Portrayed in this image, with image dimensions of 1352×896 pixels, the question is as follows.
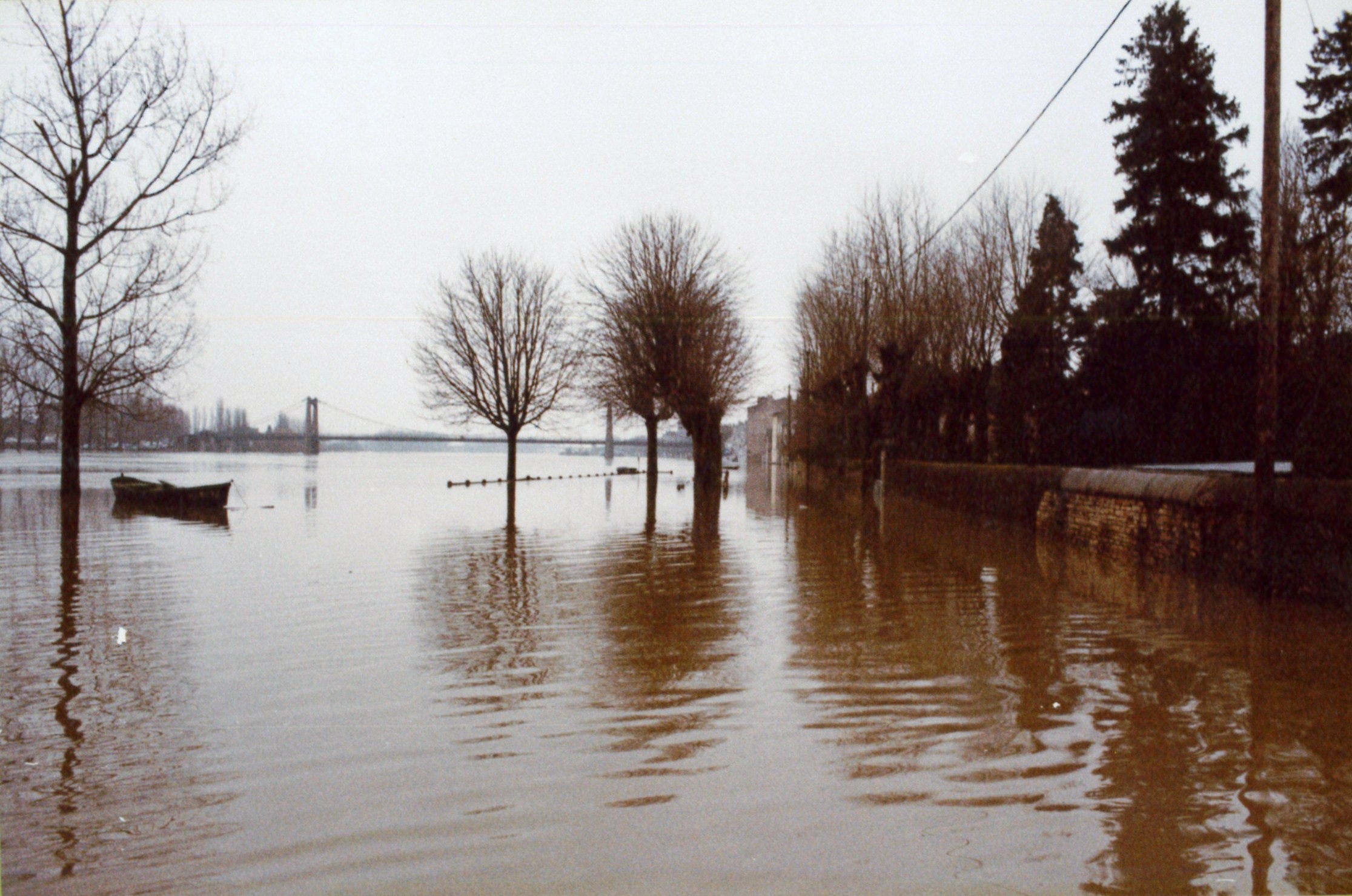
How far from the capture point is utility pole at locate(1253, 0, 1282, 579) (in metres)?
9.89

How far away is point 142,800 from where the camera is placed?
427 centimetres

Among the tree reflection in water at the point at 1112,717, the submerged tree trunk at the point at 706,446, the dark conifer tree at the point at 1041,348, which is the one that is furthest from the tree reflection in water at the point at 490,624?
the submerged tree trunk at the point at 706,446

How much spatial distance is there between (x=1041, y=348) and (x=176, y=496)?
24.1m

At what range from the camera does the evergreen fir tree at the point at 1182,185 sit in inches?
989

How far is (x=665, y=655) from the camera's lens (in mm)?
→ 7320

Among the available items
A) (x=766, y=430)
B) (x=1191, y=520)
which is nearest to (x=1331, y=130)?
(x=1191, y=520)

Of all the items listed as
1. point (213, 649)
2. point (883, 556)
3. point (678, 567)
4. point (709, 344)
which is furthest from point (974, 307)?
point (213, 649)

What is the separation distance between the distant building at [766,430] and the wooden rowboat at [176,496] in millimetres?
65442

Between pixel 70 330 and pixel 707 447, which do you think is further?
pixel 707 447

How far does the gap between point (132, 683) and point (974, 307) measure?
3030 centimetres

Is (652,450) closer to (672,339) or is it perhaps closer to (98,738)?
(672,339)

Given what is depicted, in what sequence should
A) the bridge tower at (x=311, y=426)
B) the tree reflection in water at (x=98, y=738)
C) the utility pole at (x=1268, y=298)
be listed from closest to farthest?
the tree reflection in water at (x=98, y=738), the utility pole at (x=1268, y=298), the bridge tower at (x=311, y=426)

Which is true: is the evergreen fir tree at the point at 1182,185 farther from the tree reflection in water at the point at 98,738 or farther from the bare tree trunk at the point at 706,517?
the tree reflection in water at the point at 98,738

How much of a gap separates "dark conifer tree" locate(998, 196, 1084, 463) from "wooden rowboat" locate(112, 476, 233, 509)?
2034cm
